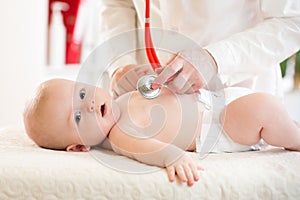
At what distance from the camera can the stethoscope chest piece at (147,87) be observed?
110cm

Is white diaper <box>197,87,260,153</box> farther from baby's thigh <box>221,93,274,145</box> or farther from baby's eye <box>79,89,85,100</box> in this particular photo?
baby's eye <box>79,89,85,100</box>

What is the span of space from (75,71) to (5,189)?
1.41 metres

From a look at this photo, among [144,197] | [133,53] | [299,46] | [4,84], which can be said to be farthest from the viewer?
[4,84]

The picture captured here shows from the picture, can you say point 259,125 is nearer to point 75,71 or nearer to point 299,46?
point 299,46

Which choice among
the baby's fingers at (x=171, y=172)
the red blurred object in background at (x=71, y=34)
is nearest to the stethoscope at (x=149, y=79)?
the baby's fingers at (x=171, y=172)

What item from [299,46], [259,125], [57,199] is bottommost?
[57,199]

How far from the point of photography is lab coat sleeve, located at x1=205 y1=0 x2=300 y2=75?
117 cm

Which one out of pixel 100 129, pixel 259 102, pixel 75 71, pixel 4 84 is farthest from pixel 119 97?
pixel 75 71

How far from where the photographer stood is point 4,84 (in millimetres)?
1960

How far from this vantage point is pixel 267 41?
118 centimetres

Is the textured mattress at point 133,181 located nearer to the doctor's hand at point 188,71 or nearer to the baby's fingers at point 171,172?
the baby's fingers at point 171,172

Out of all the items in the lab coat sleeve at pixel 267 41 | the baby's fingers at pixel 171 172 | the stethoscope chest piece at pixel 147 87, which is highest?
the lab coat sleeve at pixel 267 41

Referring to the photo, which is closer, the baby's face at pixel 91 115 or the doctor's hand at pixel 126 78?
the baby's face at pixel 91 115

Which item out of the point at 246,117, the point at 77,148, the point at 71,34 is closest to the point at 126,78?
the point at 77,148
